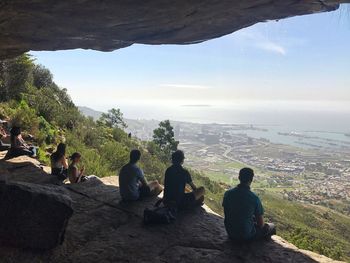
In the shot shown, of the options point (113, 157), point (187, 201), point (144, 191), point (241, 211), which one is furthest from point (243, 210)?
point (113, 157)

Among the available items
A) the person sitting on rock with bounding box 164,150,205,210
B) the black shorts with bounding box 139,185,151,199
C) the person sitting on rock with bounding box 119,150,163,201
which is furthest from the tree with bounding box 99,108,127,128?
the person sitting on rock with bounding box 164,150,205,210

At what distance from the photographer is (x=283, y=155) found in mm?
190125

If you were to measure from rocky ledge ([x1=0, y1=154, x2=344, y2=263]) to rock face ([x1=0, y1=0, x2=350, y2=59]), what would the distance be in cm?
416

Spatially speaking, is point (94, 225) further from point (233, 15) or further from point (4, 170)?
point (233, 15)

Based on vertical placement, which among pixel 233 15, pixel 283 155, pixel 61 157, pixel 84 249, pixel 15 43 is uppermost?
pixel 233 15

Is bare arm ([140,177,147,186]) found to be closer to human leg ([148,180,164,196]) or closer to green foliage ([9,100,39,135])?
human leg ([148,180,164,196])

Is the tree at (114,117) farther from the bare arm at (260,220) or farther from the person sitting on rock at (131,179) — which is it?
the bare arm at (260,220)

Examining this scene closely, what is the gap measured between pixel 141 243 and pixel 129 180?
7.72 feet

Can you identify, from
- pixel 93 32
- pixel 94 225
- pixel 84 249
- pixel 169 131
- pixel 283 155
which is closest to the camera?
pixel 84 249

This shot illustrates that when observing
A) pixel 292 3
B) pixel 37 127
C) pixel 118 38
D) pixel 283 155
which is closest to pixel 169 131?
pixel 37 127

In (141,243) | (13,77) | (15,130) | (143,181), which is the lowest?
(141,243)

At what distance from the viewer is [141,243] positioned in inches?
282

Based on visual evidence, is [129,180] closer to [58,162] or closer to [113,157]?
[58,162]

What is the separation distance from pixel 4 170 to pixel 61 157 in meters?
1.85
